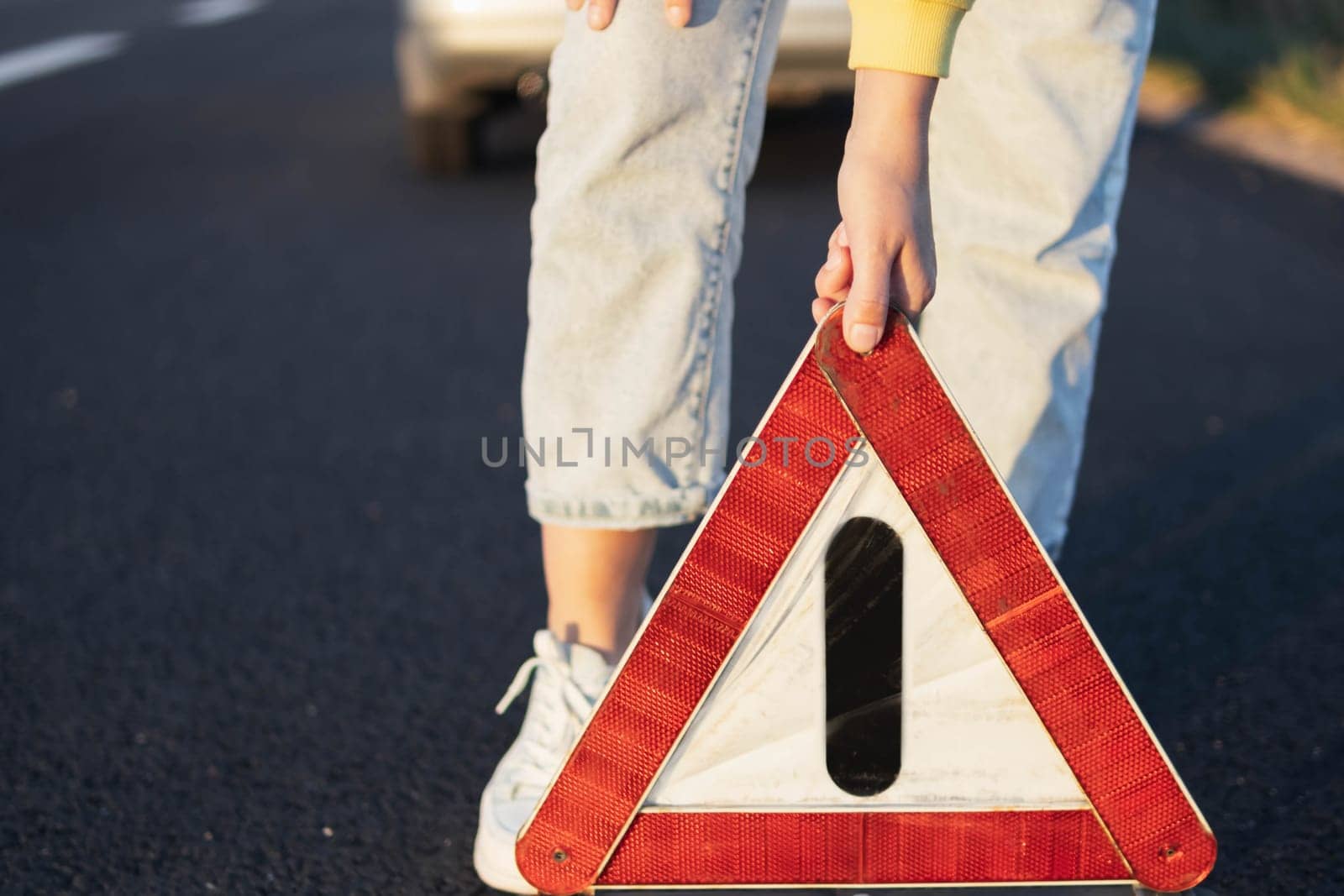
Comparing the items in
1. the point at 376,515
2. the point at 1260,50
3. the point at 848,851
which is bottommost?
the point at 1260,50

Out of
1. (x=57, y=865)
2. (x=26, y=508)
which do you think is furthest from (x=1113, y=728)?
(x=26, y=508)

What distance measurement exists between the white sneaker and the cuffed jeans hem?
0.48ft

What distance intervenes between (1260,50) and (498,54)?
4292 mm

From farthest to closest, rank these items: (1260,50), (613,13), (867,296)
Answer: (1260,50), (613,13), (867,296)

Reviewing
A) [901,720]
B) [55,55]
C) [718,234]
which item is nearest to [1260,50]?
[718,234]

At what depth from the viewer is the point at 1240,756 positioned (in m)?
1.79

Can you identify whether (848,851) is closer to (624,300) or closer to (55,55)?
(624,300)

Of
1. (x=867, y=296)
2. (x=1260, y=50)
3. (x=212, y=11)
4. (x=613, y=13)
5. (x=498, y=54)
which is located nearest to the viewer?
(x=867, y=296)

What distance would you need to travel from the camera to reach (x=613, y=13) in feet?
4.77

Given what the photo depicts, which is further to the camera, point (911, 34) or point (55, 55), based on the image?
point (55, 55)

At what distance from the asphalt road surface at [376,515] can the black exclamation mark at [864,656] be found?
48 centimetres

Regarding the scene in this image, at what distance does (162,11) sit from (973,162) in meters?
14.3

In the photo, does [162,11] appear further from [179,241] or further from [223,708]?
[223,708]

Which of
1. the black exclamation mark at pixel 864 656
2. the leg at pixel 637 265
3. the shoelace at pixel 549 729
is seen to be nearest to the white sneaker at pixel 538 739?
the shoelace at pixel 549 729
